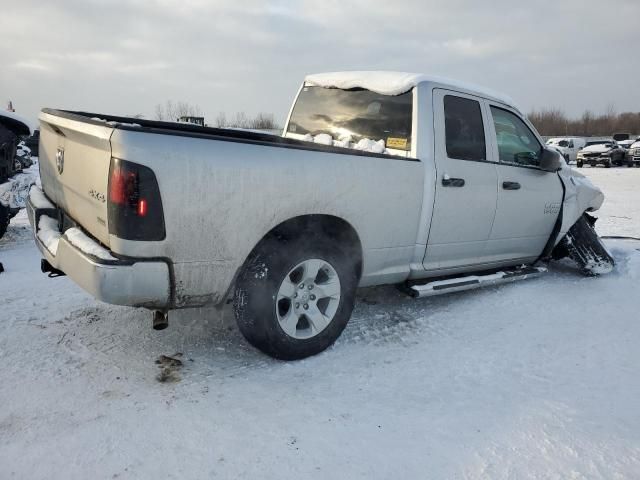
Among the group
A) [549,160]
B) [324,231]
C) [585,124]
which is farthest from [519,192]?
[585,124]

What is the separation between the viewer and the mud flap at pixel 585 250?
5172 millimetres

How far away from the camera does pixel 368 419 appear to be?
2.60 metres

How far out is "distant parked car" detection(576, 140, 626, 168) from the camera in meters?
25.9

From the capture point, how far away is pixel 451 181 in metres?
3.77

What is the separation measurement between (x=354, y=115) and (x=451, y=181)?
40.1 inches

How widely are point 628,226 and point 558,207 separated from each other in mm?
4027

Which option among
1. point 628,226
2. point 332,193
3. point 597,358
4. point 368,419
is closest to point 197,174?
point 332,193

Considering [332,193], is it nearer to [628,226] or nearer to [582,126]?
[628,226]

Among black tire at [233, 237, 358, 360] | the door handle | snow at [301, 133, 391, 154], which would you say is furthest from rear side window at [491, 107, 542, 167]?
black tire at [233, 237, 358, 360]

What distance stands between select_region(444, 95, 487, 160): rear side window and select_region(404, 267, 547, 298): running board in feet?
3.18

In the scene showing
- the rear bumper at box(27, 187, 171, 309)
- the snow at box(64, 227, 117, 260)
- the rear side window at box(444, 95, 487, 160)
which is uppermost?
the rear side window at box(444, 95, 487, 160)

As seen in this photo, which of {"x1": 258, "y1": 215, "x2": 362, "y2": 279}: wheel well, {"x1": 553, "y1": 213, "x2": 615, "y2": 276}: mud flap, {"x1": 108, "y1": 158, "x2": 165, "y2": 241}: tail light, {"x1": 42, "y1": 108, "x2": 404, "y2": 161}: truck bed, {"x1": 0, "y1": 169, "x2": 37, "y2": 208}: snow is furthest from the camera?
{"x1": 0, "y1": 169, "x2": 37, "y2": 208}: snow

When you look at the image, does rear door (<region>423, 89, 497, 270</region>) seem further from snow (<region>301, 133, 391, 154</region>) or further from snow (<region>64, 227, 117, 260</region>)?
snow (<region>64, 227, 117, 260</region>)

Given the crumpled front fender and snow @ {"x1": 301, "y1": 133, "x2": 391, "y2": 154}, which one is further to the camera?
the crumpled front fender
